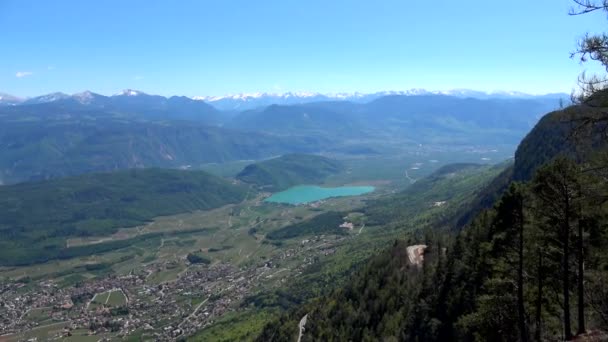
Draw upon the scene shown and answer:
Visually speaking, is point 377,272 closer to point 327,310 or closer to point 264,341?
point 327,310

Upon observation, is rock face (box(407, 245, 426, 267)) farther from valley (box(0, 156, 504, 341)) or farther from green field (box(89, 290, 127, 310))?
green field (box(89, 290, 127, 310))

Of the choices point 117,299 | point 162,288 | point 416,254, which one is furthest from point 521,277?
point 162,288

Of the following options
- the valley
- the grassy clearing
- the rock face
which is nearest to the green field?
the grassy clearing

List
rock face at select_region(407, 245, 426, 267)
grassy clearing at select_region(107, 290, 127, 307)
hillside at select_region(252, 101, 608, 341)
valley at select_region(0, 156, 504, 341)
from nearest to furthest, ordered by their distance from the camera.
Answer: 1. hillside at select_region(252, 101, 608, 341)
2. rock face at select_region(407, 245, 426, 267)
3. valley at select_region(0, 156, 504, 341)
4. grassy clearing at select_region(107, 290, 127, 307)

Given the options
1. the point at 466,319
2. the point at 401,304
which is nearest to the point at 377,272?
the point at 401,304

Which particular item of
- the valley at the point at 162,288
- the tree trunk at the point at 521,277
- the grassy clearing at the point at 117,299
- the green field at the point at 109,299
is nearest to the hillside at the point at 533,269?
the tree trunk at the point at 521,277

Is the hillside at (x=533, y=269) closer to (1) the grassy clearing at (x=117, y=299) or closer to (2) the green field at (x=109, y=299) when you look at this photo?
(1) the grassy clearing at (x=117, y=299)

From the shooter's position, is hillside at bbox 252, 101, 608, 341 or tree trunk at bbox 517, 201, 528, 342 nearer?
hillside at bbox 252, 101, 608, 341

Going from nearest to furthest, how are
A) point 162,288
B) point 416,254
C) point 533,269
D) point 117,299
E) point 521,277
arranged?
point 521,277
point 533,269
point 416,254
point 117,299
point 162,288

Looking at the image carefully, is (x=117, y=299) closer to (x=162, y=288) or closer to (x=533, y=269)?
(x=162, y=288)

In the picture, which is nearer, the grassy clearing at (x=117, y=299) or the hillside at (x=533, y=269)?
the hillside at (x=533, y=269)

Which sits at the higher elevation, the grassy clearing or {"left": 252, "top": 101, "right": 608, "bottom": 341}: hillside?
{"left": 252, "top": 101, "right": 608, "bottom": 341}: hillside
